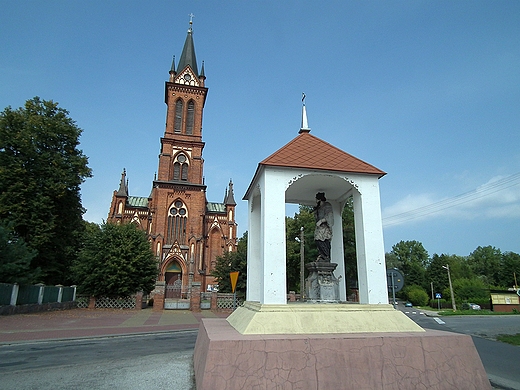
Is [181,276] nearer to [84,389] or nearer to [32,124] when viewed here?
[32,124]

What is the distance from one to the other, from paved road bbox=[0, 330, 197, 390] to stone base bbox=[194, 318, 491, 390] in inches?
39.5

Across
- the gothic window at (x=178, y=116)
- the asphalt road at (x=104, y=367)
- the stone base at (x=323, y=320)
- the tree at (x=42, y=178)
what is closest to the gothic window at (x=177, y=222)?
the gothic window at (x=178, y=116)

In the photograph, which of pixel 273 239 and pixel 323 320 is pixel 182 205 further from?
pixel 323 320

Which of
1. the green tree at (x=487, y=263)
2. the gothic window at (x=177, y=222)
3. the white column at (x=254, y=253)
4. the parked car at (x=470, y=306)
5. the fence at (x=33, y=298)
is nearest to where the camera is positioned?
the white column at (x=254, y=253)

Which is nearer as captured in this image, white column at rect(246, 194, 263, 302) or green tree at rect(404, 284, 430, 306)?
white column at rect(246, 194, 263, 302)

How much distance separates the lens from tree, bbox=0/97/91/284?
22.3 meters

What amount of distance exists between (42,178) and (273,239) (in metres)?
24.0

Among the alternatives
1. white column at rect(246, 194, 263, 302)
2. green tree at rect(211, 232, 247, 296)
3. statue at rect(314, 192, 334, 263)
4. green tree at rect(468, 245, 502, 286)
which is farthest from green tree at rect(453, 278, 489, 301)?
white column at rect(246, 194, 263, 302)

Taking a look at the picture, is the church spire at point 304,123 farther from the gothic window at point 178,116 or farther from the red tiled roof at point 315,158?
the gothic window at point 178,116

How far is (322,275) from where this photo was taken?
6664mm

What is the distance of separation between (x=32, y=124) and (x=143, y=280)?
1424 cm

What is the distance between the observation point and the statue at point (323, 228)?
7.06 metres

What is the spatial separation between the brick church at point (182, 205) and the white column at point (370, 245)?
30.3 meters

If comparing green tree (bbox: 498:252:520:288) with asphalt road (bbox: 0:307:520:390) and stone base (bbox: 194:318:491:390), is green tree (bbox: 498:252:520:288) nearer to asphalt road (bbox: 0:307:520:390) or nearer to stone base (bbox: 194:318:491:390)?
asphalt road (bbox: 0:307:520:390)
